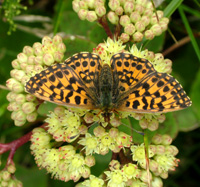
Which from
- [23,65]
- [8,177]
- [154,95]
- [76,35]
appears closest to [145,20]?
[154,95]

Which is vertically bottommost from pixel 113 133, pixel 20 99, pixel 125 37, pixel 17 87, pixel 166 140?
pixel 166 140

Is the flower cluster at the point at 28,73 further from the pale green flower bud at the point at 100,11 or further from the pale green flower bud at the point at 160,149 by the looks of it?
the pale green flower bud at the point at 160,149

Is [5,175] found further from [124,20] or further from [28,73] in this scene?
[124,20]

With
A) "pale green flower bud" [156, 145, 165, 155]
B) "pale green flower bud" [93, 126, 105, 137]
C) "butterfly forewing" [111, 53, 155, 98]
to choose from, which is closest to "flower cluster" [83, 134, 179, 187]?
"pale green flower bud" [156, 145, 165, 155]

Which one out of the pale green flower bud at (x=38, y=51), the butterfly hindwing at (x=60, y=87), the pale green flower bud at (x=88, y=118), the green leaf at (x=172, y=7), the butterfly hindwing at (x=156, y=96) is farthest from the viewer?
the green leaf at (x=172, y=7)

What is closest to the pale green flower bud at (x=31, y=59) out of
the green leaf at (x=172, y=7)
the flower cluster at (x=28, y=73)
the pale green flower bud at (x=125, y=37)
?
the flower cluster at (x=28, y=73)

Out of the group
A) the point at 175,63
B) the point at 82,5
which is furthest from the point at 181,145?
the point at 82,5

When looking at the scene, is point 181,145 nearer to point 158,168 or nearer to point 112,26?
point 158,168
